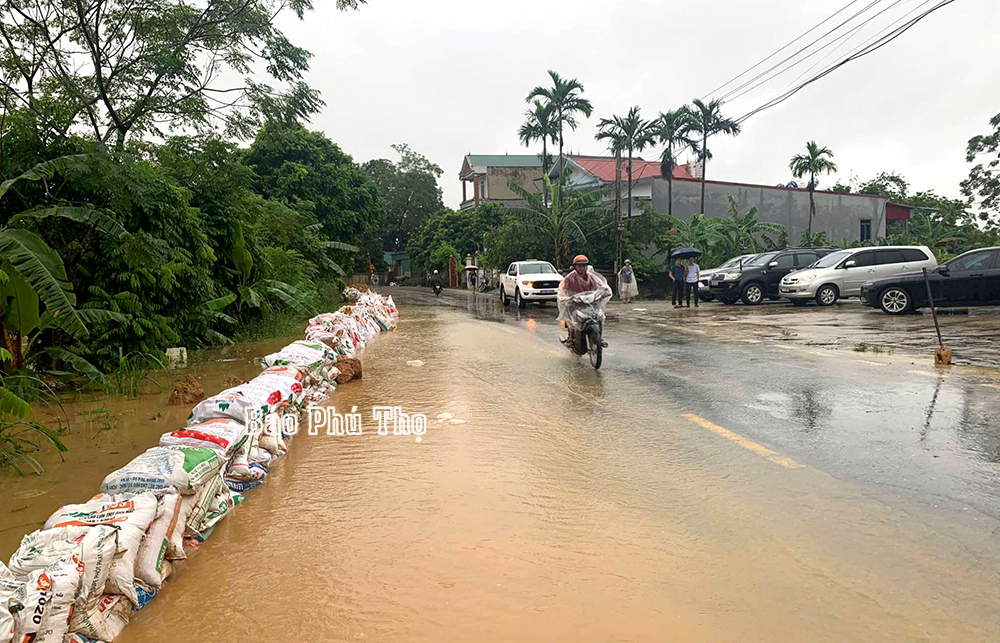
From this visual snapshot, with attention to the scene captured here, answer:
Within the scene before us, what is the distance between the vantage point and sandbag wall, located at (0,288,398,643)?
9.16 ft

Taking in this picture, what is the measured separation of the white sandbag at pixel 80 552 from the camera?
294 cm

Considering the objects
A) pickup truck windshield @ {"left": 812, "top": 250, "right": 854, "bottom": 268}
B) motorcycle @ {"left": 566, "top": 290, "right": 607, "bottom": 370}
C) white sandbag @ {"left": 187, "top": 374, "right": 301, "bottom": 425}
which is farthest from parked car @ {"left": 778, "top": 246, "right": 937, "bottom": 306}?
white sandbag @ {"left": 187, "top": 374, "right": 301, "bottom": 425}

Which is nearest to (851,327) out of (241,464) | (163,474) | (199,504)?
(241,464)

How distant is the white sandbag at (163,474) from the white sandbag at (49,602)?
865 mm

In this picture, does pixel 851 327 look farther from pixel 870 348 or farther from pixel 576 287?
pixel 576 287

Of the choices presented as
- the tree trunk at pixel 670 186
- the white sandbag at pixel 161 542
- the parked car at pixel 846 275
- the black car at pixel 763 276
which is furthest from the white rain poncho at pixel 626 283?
the white sandbag at pixel 161 542

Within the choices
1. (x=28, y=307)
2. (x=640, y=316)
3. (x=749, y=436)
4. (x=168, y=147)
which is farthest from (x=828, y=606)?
(x=640, y=316)

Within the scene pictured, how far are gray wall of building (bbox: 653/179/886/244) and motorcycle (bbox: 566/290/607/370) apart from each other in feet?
86.6

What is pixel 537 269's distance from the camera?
24.3 m

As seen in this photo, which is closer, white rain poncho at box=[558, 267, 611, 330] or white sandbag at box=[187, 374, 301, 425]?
white sandbag at box=[187, 374, 301, 425]

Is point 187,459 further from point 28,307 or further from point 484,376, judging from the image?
point 484,376

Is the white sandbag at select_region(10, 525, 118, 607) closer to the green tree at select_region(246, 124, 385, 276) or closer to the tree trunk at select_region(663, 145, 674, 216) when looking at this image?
the green tree at select_region(246, 124, 385, 276)

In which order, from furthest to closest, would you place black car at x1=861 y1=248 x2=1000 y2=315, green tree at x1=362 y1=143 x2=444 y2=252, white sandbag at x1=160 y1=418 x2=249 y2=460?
green tree at x1=362 y1=143 x2=444 y2=252 < black car at x1=861 y1=248 x2=1000 y2=315 < white sandbag at x1=160 y1=418 x2=249 y2=460

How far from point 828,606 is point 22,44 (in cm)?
1279
